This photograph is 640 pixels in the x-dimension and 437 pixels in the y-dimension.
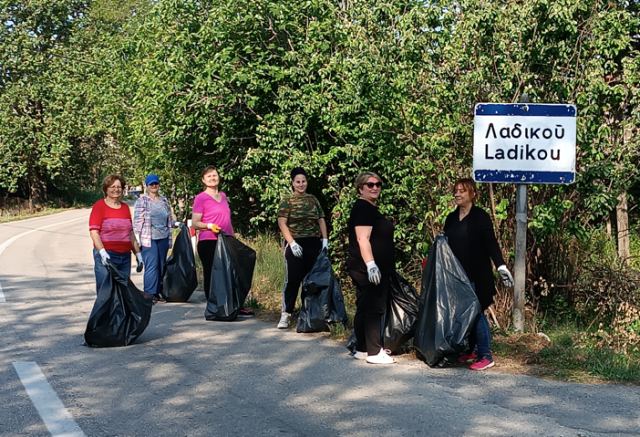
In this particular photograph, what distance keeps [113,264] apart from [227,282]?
4.46ft

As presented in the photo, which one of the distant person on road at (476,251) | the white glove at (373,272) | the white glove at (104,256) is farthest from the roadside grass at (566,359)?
the white glove at (104,256)

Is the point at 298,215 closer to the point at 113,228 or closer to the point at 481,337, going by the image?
the point at 113,228

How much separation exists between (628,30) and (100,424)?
6643 millimetres

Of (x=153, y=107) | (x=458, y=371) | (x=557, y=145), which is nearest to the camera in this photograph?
(x=458, y=371)

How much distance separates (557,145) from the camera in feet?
25.6

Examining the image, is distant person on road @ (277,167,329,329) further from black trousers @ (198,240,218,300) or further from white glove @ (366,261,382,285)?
white glove @ (366,261,382,285)

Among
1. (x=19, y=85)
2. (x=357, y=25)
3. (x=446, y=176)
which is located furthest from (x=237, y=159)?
(x=19, y=85)

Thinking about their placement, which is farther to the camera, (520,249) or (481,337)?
(520,249)

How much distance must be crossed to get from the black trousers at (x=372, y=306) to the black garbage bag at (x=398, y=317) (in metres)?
0.14

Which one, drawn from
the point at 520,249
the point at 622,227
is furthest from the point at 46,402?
the point at 622,227

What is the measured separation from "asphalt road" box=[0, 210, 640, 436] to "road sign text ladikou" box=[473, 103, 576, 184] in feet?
6.74

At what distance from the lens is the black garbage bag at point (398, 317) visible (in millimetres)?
7344

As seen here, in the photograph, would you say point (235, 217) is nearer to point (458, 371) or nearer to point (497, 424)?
point (458, 371)

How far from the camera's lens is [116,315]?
26.0 feet
